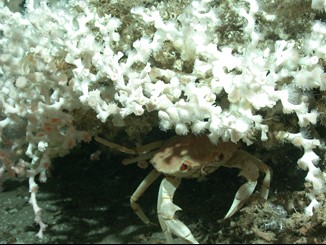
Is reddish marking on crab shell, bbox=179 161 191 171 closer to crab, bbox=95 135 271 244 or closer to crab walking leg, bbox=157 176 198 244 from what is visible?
crab, bbox=95 135 271 244

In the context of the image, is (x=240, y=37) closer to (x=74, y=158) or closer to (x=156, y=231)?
(x=156, y=231)

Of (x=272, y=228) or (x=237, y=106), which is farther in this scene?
(x=272, y=228)

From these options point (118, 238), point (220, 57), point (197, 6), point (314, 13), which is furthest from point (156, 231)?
point (314, 13)

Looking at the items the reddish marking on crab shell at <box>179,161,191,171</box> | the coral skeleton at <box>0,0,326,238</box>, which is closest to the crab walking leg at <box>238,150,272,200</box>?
the coral skeleton at <box>0,0,326,238</box>

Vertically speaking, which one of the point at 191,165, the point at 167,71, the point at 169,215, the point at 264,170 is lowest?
the point at 169,215

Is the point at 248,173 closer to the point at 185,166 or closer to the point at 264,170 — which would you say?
the point at 264,170

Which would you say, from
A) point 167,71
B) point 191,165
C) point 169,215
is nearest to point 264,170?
point 191,165
